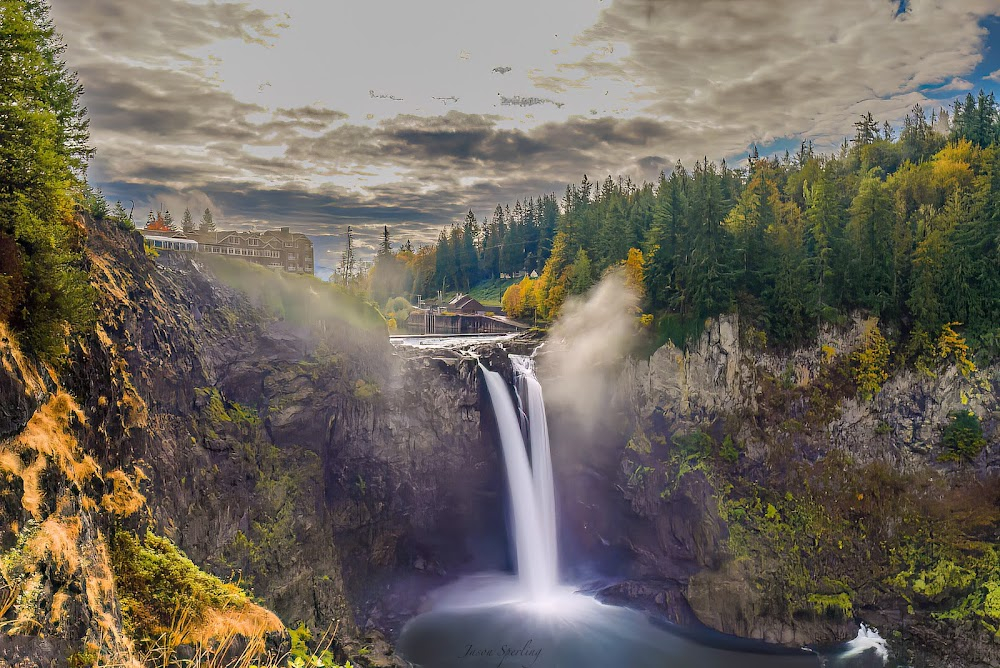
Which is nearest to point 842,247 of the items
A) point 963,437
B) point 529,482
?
point 963,437

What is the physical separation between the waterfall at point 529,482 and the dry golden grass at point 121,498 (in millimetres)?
25472

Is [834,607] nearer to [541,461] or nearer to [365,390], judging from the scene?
[541,461]

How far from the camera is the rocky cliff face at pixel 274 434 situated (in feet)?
58.1

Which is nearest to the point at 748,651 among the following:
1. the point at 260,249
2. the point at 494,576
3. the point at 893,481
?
the point at 893,481

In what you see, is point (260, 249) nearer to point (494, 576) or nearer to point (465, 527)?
point (465, 527)

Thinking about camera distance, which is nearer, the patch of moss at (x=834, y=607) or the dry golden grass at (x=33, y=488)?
the dry golden grass at (x=33, y=488)

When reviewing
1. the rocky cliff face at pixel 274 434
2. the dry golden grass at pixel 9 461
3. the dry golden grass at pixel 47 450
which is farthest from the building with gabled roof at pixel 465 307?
the dry golden grass at pixel 9 461

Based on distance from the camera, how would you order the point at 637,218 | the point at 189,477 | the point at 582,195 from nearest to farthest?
the point at 189,477
the point at 637,218
the point at 582,195

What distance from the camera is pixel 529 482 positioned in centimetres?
3903

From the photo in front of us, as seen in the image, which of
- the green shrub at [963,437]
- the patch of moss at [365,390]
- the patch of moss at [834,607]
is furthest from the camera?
the patch of moss at [365,390]

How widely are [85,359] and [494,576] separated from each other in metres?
28.7

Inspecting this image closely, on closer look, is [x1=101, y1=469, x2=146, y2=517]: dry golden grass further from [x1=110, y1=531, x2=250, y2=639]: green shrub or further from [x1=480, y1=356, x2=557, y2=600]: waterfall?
[x1=480, y1=356, x2=557, y2=600]: waterfall

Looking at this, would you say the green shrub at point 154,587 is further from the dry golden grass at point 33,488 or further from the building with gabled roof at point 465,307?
the building with gabled roof at point 465,307

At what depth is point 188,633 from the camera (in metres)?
12.3
